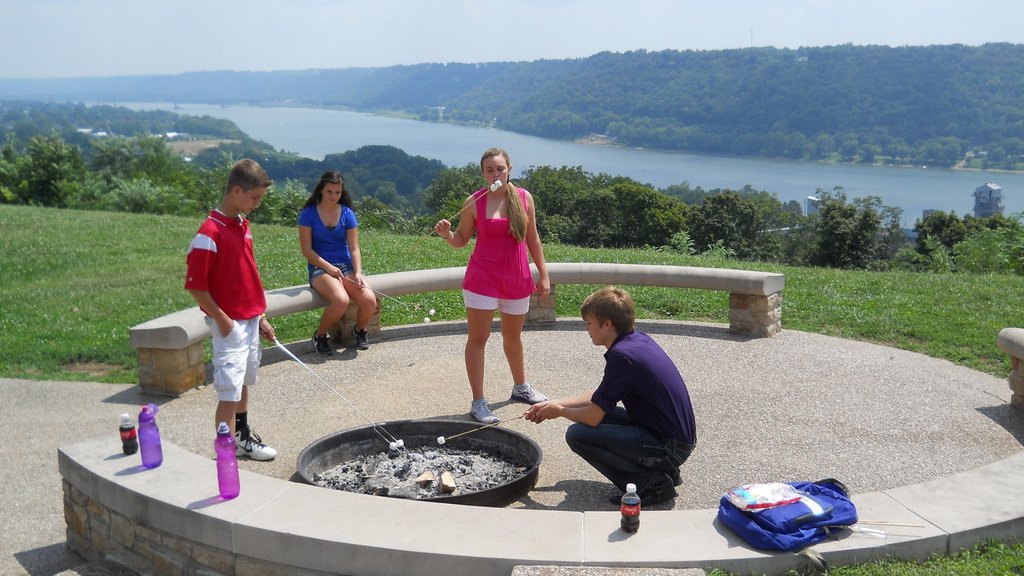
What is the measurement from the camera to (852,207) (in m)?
44.5

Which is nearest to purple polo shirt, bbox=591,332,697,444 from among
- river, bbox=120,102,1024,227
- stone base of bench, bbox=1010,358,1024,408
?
stone base of bench, bbox=1010,358,1024,408

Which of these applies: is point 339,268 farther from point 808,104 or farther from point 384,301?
point 808,104

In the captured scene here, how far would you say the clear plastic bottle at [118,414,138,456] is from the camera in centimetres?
436

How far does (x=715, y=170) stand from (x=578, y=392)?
478 feet

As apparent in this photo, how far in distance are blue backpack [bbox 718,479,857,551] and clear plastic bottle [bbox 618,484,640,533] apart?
1.37 feet

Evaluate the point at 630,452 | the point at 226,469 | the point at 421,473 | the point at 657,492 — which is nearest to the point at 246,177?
the point at 226,469

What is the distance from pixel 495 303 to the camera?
591 centimetres

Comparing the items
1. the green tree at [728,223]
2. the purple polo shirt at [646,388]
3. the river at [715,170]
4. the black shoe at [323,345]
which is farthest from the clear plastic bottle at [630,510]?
the river at [715,170]

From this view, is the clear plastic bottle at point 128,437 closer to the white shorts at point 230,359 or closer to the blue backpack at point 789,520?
the white shorts at point 230,359

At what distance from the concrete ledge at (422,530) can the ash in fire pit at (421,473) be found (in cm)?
67

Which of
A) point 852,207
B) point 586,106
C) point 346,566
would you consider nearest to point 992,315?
point 346,566

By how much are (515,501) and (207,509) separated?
5.46 ft

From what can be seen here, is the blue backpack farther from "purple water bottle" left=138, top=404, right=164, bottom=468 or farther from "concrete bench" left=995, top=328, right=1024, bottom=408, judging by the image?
"concrete bench" left=995, top=328, right=1024, bottom=408

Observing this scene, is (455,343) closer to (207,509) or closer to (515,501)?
(515,501)
